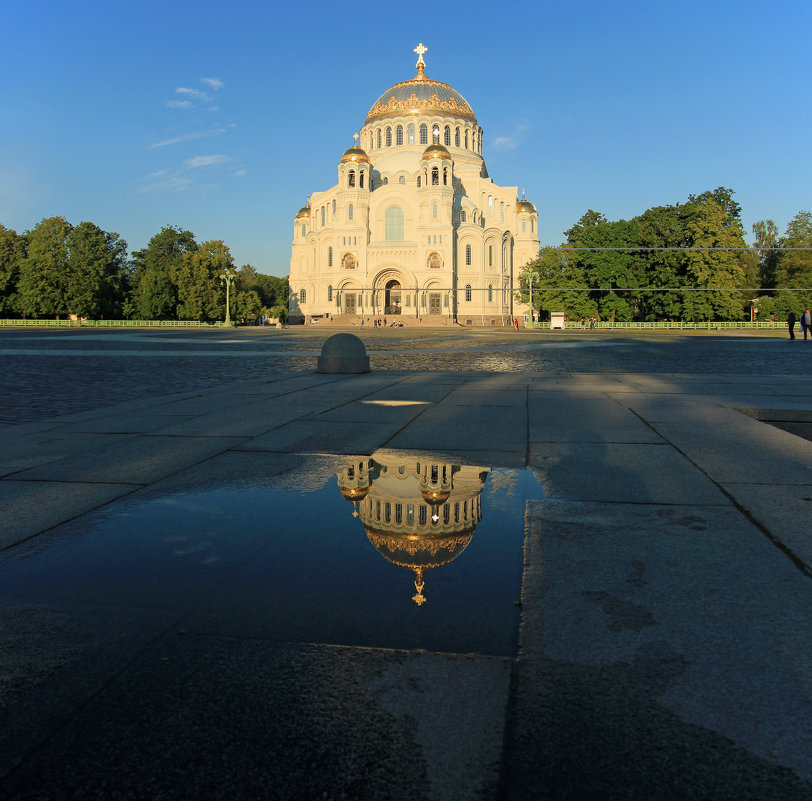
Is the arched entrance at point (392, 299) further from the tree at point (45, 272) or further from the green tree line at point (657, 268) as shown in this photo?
the tree at point (45, 272)

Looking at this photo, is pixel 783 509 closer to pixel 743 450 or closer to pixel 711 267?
pixel 743 450

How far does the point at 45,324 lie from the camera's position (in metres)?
69.6

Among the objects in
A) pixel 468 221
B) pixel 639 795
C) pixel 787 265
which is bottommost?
pixel 639 795

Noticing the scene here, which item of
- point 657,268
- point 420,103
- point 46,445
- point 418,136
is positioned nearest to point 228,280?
point 418,136

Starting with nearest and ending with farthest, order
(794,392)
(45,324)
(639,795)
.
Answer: (639,795) < (794,392) < (45,324)

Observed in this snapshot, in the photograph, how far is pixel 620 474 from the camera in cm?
496

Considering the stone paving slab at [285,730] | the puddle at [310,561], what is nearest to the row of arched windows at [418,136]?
the puddle at [310,561]

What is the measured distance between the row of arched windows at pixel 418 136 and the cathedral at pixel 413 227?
0.13m

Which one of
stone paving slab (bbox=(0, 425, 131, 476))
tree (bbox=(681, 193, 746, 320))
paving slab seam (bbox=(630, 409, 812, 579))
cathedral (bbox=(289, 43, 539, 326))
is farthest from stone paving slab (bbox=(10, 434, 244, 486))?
cathedral (bbox=(289, 43, 539, 326))

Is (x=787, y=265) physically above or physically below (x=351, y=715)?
above

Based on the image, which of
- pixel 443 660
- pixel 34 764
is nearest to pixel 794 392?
pixel 443 660

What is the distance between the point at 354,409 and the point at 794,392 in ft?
24.8

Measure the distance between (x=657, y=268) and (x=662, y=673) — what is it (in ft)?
221

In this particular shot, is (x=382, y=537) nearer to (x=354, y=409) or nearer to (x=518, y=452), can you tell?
(x=518, y=452)
